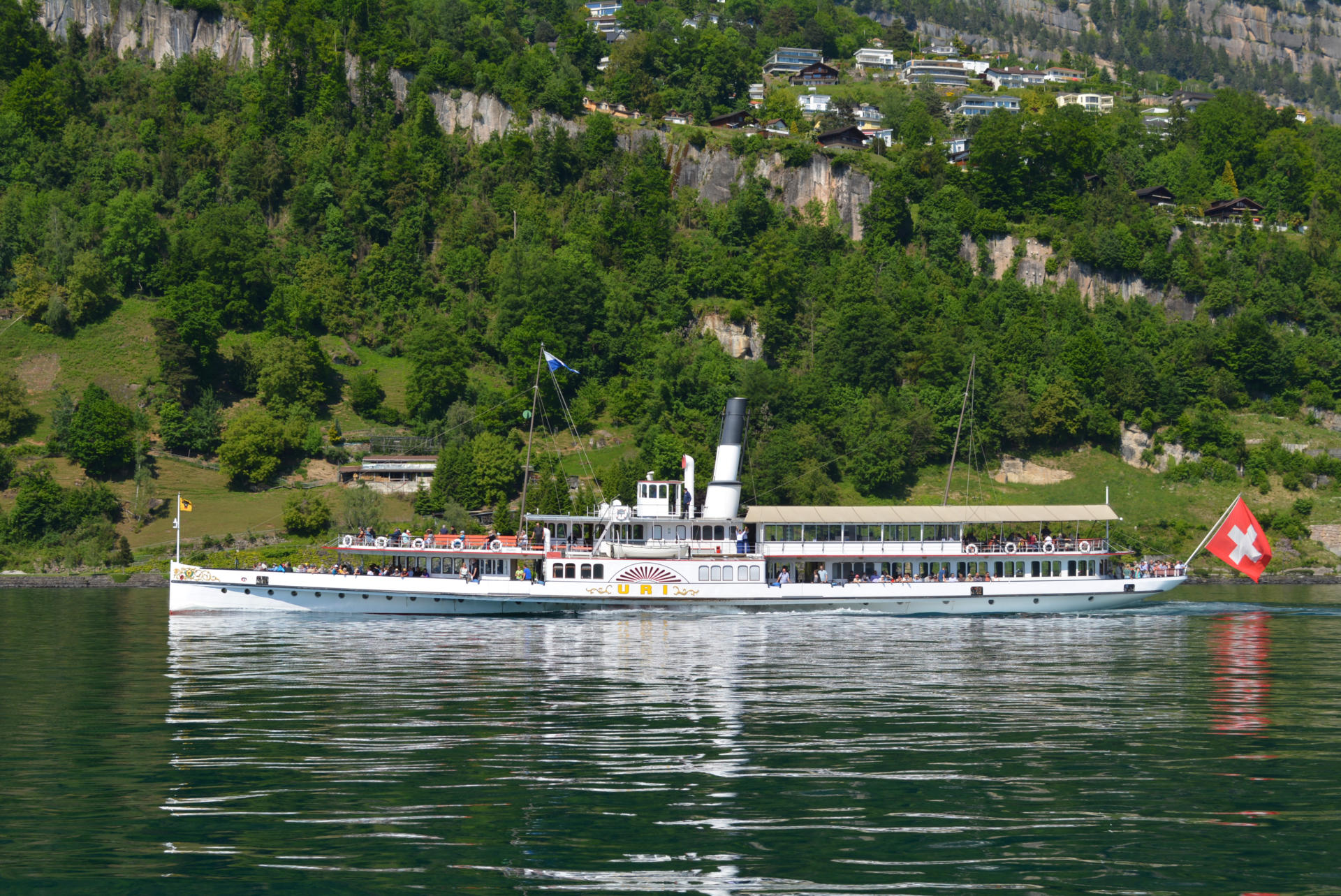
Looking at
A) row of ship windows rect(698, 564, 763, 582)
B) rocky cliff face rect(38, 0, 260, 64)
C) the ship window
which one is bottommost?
row of ship windows rect(698, 564, 763, 582)

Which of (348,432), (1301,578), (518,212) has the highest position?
(518,212)

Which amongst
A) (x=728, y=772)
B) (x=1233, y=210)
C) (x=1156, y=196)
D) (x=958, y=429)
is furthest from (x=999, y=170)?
(x=728, y=772)

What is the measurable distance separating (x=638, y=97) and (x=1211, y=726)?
167m

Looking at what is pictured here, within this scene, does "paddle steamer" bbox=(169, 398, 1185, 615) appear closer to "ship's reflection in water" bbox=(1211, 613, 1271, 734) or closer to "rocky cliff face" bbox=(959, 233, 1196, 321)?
"ship's reflection in water" bbox=(1211, 613, 1271, 734)

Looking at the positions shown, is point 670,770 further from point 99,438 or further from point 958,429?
point 99,438

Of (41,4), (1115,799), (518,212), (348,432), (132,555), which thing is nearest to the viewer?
(1115,799)

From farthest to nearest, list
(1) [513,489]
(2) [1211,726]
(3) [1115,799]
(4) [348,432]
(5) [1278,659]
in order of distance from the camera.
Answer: (4) [348,432] < (1) [513,489] < (5) [1278,659] < (2) [1211,726] < (3) [1115,799]

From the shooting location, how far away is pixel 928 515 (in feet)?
236

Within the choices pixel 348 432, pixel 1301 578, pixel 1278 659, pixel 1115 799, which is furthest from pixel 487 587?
pixel 1301 578

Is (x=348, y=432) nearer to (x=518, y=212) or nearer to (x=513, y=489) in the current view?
(x=513, y=489)

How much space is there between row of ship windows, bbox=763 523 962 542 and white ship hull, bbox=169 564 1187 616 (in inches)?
135

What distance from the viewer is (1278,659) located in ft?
157

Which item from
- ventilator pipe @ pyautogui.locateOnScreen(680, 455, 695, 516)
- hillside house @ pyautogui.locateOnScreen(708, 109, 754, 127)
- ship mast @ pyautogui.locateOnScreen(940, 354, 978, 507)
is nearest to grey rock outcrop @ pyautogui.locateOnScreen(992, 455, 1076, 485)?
ship mast @ pyautogui.locateOnScreen(940, 354, 978, 507)

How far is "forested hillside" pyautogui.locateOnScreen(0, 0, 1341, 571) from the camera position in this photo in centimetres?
12581
